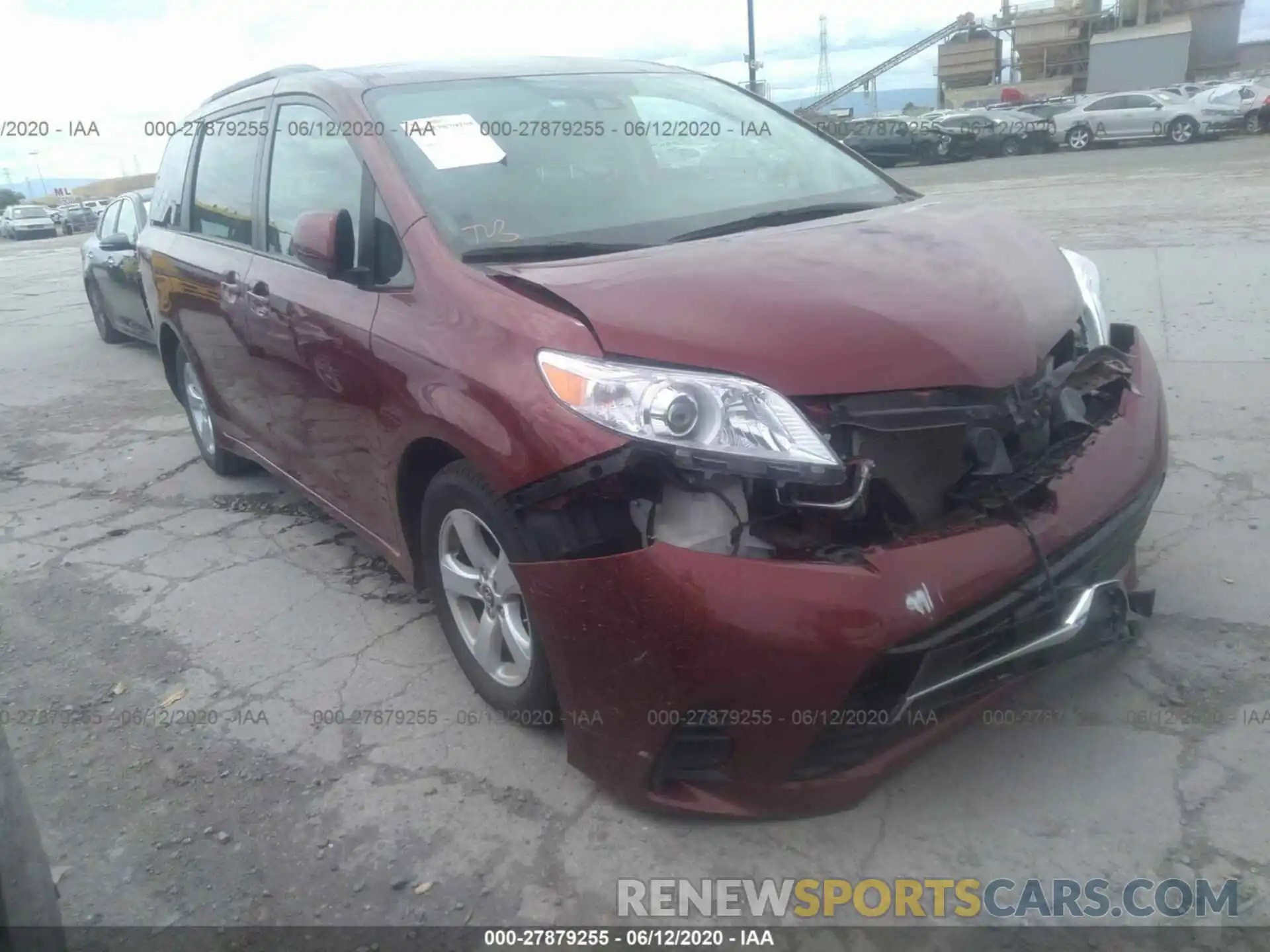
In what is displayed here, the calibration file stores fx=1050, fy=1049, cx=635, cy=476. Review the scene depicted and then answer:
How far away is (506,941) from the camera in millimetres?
2309

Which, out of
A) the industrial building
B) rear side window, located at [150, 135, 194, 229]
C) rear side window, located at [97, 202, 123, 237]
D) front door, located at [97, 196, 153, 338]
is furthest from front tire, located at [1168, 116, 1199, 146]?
the industrial building

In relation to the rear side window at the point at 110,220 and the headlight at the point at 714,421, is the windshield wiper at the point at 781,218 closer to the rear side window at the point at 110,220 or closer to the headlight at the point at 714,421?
the headlight at the point at 714,421

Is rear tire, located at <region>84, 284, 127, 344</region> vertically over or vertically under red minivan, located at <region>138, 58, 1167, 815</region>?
under

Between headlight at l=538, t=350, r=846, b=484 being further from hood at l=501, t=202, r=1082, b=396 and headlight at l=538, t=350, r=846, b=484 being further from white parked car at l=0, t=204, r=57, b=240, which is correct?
white parked car at l=0, t=204, r=57, b=240

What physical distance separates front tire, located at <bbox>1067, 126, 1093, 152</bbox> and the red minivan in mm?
28113

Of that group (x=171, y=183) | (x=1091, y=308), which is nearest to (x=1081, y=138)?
(x=171, y=183)

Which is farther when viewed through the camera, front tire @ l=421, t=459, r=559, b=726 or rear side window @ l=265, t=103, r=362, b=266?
rear side window @ l=265, t=103, r=362, b=266

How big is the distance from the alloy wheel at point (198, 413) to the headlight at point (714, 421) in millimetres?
3571

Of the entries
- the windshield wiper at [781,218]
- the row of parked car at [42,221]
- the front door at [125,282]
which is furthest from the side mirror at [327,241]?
the row of parked car at [42,221]

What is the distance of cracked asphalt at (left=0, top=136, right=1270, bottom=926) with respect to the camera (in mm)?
2449

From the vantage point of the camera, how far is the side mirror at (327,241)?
305cm

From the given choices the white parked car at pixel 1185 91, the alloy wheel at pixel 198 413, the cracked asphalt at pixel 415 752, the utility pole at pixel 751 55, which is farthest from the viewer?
the white parked car at pixel 1185 91

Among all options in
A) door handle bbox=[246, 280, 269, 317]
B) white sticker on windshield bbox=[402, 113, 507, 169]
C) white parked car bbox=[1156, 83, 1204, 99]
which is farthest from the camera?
white parked car bbox=[1156, 83, 1204, 99]

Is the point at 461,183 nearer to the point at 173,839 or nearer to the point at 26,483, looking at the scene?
the point at 173,839
